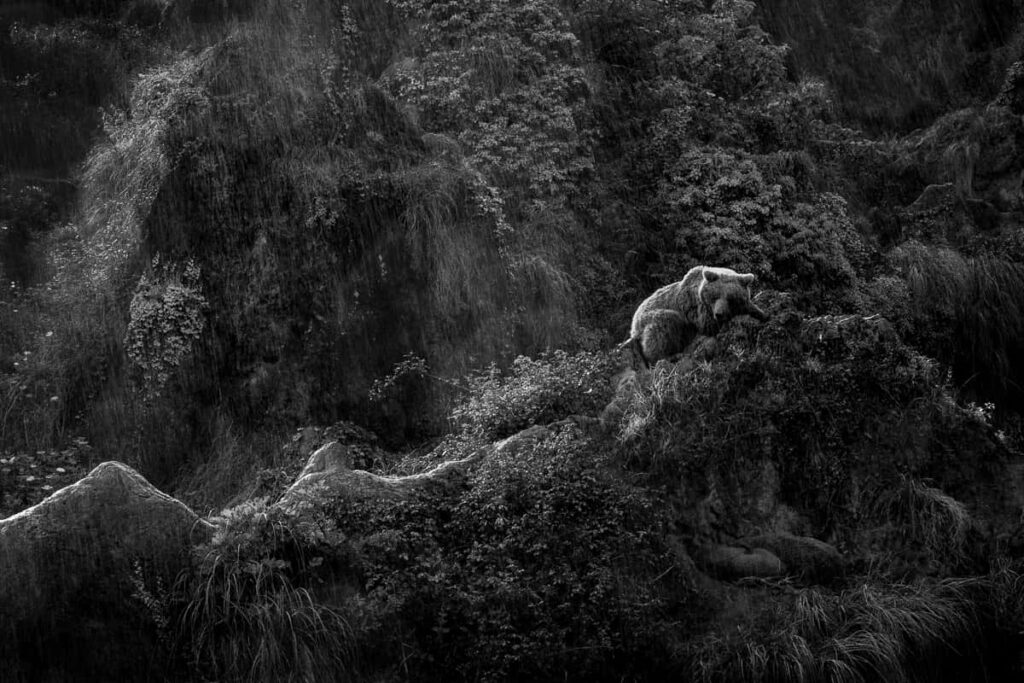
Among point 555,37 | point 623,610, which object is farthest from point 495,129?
point 623,610

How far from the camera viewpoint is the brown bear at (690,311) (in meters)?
10.4

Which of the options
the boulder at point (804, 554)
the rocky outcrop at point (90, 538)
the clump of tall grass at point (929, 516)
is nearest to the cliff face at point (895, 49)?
the clump of tall grass at point (929, 516)

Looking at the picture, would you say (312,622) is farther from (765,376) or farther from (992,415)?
(992,415)

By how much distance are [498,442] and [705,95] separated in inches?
438

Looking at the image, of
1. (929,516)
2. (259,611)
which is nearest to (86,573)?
(259,611)

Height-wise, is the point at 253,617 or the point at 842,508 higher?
the point at 253,617

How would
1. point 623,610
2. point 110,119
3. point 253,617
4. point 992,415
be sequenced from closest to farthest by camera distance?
1. point 253,617
2. point 623,610
3. point 992,415
4. point 110,119

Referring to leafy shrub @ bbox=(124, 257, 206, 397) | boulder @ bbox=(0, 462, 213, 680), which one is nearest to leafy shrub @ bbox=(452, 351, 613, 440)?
boulder @ bbox=(0, 462, 213, 680)

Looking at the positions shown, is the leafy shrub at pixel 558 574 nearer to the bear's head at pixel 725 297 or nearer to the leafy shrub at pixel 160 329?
the bear's head at pixel 725 297

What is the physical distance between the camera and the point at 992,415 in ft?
46.4

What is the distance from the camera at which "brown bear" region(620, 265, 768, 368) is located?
10422 millimetres

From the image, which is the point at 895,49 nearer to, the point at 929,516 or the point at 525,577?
the point at 929,516

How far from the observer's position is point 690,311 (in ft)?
36.3

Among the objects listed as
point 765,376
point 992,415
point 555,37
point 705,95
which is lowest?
point 992,415
